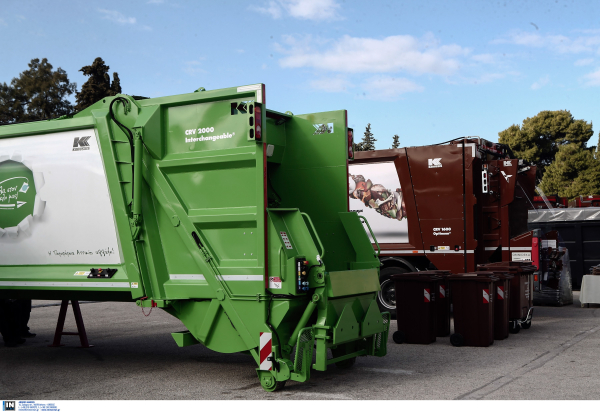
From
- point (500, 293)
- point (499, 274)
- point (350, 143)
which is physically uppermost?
point (350, 143)

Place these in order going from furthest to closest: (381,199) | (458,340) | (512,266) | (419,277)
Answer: (381,199) → (512,266) → (419,277) → (458,340)

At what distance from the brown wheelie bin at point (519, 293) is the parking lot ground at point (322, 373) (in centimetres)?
28

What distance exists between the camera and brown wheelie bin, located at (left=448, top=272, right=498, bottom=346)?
8.80 m

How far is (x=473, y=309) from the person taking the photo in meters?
8.87

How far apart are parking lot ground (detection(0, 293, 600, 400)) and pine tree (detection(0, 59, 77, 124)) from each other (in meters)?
30.1

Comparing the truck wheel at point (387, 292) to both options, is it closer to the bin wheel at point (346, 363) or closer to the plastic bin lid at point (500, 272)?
the plastic bin lid at point (500, 272)

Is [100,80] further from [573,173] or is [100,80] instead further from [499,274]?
[573,173]

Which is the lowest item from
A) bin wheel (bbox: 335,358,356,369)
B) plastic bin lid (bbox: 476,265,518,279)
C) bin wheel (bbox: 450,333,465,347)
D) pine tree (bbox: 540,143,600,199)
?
bin wheel (bbox: 450,333,465,347)

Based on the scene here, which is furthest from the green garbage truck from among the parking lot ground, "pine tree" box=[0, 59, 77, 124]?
"pine tree" box=[0, 59, 77, 124]

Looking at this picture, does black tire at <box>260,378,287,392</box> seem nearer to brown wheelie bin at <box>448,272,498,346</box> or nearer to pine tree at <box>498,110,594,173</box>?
brown wheelie bin at <box>448,272,498,346</box>

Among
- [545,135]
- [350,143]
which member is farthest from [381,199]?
[545,135]

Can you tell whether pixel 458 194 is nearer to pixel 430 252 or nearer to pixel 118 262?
pixel 430 252

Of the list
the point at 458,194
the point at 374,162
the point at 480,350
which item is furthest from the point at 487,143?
the point at 480,350

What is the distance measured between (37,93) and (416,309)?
34713 millimetres
